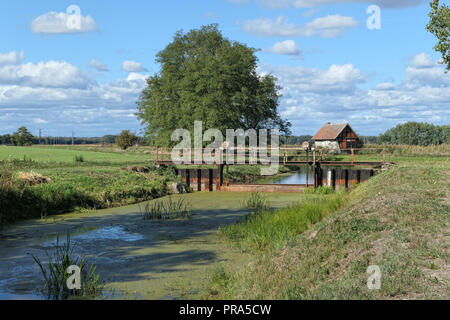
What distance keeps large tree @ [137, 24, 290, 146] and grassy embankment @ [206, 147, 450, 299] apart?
102 feet

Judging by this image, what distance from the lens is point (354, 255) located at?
8484 mm

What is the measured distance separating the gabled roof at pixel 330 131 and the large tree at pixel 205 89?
1066 inches

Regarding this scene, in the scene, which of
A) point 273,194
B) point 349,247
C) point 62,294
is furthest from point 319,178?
point 62,294

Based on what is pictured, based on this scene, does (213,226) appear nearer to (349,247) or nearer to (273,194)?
(349,247)

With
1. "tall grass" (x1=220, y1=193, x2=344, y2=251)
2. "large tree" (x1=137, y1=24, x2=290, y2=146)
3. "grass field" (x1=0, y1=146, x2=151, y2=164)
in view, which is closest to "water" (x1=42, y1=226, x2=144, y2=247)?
"tall grass" (x1=220, y1=193, x2=344, y2=251)

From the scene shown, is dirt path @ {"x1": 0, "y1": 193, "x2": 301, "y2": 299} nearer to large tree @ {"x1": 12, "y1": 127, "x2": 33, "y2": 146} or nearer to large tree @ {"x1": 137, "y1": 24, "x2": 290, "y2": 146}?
large tree @ {"x1": 137, "y1": 24, "x2": 290, "y2": 146}

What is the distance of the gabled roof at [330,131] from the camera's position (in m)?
77.9

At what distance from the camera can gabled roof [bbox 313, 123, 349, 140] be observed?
255ft

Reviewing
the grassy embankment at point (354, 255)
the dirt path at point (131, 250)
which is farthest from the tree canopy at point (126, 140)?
the grassy embankment at point (354, 255)

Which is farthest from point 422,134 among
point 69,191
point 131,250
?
point 131,250

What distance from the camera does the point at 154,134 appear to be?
166ft

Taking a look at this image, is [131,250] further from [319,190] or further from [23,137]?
[23,137]

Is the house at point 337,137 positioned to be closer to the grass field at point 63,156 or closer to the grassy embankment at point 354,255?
the grass field at point 63,156
